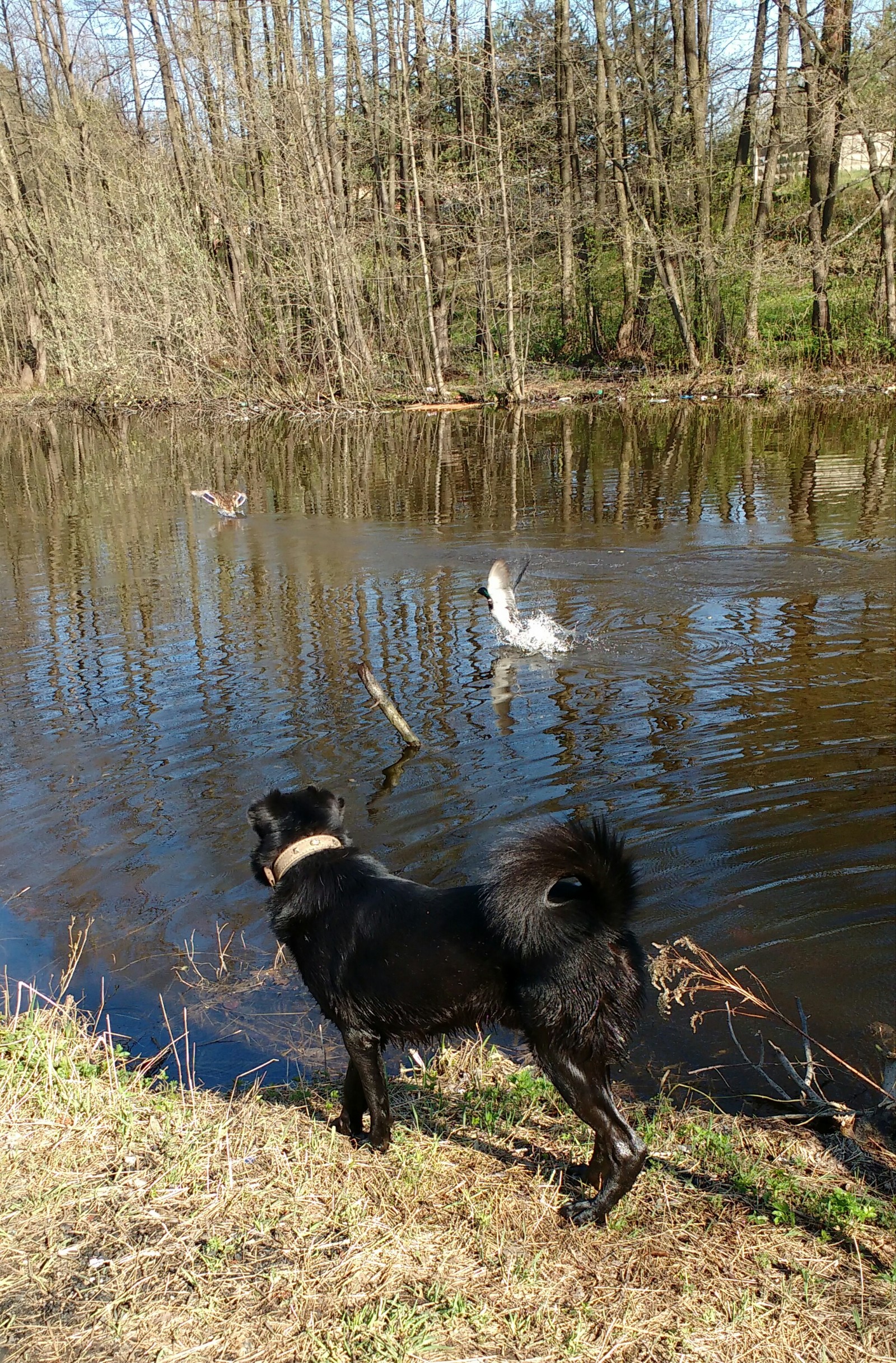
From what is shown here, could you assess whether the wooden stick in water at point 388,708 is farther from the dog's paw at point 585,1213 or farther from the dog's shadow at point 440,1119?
the dog's paw at point 585,1213

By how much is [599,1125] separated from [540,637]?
8.04 metres

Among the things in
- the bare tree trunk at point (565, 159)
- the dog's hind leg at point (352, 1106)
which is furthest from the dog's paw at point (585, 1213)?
the bare tree trunk at point (565, 159)

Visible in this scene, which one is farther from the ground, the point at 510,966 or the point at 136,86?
the point at 136,86

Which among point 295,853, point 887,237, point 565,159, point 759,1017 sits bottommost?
point 759,1017

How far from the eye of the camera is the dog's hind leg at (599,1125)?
3.08m

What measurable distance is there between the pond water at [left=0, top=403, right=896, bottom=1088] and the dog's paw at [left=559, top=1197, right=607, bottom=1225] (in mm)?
1469

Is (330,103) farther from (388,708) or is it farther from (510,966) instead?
(510,966)

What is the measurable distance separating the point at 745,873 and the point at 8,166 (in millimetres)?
45864

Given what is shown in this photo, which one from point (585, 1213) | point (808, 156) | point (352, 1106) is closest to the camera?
point (585, 1213)

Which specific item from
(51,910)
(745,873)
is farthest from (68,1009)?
(745,873)

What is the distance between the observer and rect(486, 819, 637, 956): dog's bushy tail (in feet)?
9.86

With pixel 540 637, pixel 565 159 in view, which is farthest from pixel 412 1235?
pixel 565 159

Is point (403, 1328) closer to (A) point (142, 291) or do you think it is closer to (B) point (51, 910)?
(B) point (51, 910)

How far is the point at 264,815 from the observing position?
388 centimetres
